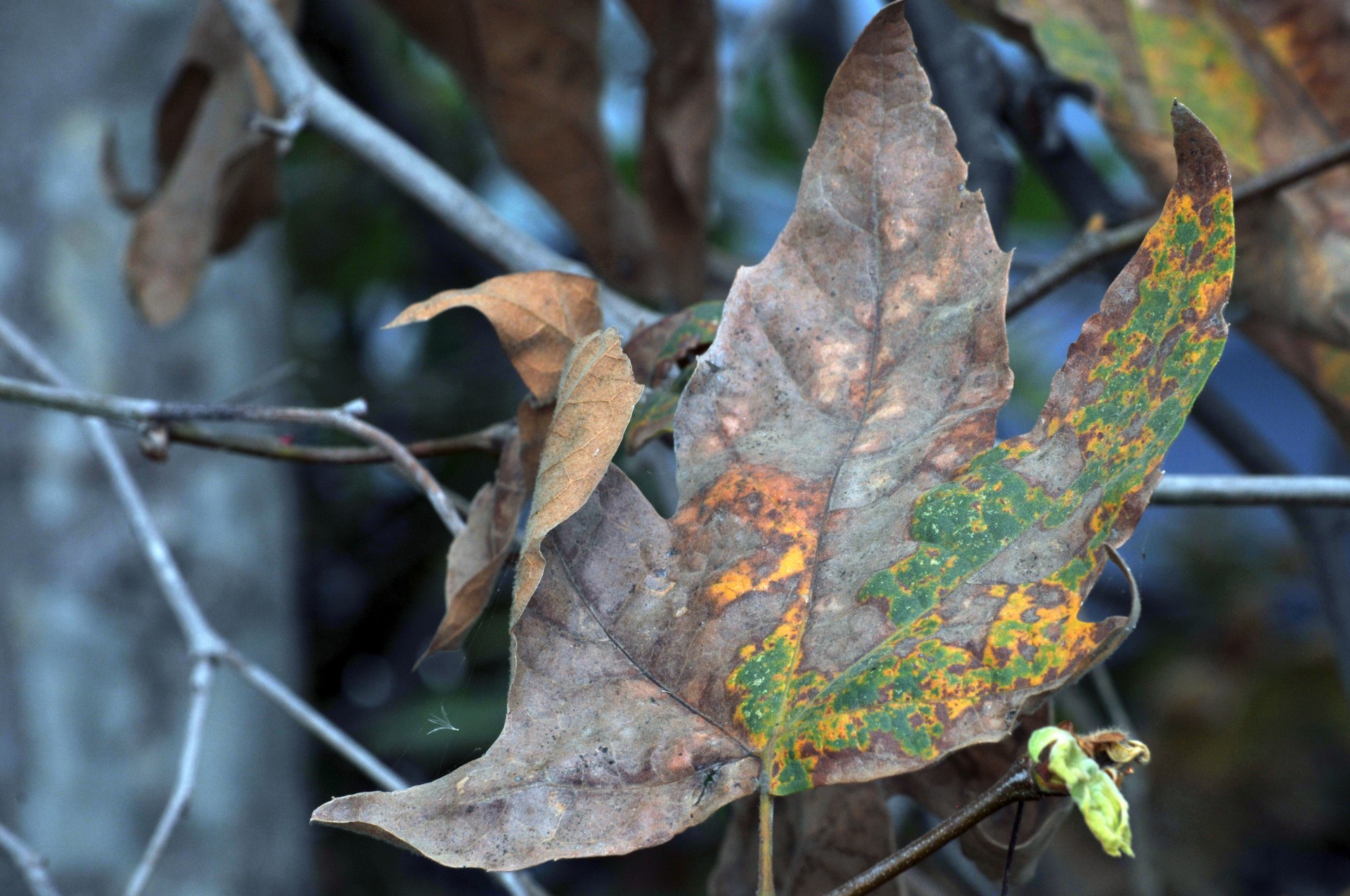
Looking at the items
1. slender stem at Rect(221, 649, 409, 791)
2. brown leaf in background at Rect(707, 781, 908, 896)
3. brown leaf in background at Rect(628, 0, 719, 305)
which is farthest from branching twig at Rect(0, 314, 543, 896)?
brown leaf in background at Rect(628, 0, 719, 305)

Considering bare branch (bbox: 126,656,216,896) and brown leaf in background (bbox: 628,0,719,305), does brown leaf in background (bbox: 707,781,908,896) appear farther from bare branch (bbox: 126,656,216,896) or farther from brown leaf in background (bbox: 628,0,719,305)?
brown leaf in background (bbox: 628,0,719,305)

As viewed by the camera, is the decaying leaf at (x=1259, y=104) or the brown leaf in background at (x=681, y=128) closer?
the decaying leaf at (x=1259, y=104)

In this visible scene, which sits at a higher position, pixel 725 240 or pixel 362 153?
pixel 362 153

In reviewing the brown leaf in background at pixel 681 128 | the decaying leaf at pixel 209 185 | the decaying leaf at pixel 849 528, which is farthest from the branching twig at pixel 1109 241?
the decaying leaf at pixel 209 185

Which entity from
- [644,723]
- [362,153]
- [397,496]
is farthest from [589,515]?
[397,496]

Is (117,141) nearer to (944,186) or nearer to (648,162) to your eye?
(648,162)

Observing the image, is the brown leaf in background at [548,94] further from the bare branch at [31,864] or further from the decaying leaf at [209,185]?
the bare branch at [31,864]
